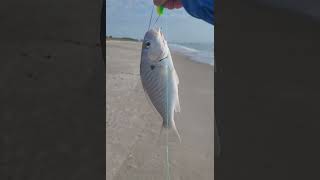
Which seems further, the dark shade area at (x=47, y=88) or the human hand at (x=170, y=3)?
the dark shade area at (x=47, y=88)

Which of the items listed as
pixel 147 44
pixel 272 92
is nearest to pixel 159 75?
pixel 147 44

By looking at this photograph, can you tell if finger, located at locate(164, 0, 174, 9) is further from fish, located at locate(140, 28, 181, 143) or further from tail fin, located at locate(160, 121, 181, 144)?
tail fin, located at locate(160, 121, 181, 144)

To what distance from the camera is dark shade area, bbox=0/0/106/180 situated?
963mm

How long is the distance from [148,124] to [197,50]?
0.17 metres

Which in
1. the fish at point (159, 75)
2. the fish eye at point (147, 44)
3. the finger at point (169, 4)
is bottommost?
the fish at point (159, 75)

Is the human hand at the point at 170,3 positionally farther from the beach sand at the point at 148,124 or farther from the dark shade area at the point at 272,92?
the dark shade area at the point at 272,92

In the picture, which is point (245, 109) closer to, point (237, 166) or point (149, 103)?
point (237, 166)

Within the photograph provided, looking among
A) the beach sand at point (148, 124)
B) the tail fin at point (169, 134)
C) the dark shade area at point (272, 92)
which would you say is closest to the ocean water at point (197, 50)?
the beach sand at point (148, 124)

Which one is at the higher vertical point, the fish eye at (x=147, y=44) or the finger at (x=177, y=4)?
the finger at (x=177, y=4)

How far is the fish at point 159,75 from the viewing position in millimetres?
589

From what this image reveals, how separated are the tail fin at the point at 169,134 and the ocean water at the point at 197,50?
134mm

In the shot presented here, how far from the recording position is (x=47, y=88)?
103 centimetres

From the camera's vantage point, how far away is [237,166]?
3.12ft

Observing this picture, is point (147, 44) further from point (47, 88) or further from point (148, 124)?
point (47, 88)
